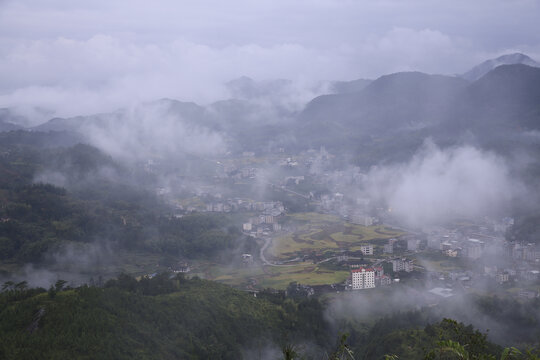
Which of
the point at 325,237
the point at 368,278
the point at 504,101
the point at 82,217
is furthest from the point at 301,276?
the point at 504,101

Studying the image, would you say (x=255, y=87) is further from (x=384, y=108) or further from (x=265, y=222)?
(x=265, y=222)

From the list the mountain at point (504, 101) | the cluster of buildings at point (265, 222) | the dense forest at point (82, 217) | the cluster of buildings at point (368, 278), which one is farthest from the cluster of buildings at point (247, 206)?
the mountain at point (504, 101)

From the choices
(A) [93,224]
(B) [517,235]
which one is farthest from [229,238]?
(B) [517,235]

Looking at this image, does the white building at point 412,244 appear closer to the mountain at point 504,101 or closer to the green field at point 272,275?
the green field at point 272,275

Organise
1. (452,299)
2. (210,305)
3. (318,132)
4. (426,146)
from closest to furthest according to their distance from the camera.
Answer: (210,305) < (452,299) < (426,146) < (318,132)

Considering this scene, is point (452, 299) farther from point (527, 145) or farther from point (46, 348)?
point (527, 145)

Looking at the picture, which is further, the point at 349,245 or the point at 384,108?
the point at 384,108
